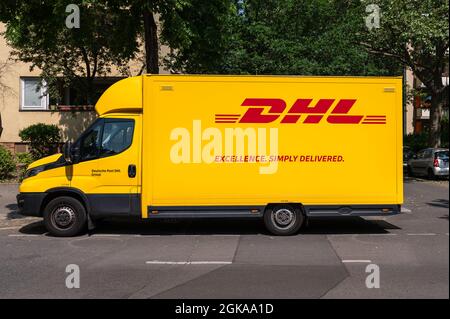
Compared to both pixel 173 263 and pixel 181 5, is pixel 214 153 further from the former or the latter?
pixel 181 5

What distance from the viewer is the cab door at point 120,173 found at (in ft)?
31.7

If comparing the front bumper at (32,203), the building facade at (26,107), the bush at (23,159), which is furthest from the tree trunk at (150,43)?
the building facade at (26,107)

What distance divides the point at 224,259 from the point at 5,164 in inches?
621

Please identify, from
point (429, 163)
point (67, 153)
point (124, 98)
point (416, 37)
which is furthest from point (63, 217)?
point (429, 163)

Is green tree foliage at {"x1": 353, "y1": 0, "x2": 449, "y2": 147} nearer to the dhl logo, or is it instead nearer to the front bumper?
the dhl logo

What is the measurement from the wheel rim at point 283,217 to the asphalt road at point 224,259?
0.31 m

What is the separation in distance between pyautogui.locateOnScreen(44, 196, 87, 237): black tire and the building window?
1724 centimetres

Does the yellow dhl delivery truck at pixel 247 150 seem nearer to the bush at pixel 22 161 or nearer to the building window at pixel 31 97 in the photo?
the bush at pixel 22 161

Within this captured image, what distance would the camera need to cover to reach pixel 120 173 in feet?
31.7

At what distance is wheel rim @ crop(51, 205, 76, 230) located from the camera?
9.88m

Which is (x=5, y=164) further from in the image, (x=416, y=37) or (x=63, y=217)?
(x=416, y=37)

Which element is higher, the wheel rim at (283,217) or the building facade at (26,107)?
the building facade at (26,107)

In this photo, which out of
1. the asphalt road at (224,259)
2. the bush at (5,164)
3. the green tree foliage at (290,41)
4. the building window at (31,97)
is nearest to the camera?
the asphalt road at (224,259)

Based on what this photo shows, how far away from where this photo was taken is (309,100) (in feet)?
A: 31.4
